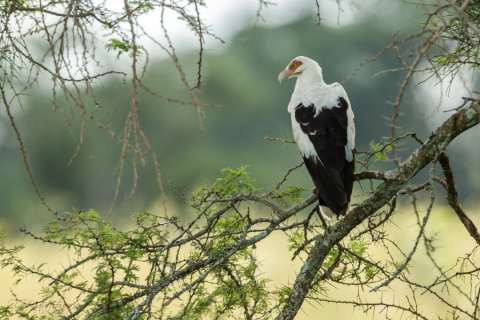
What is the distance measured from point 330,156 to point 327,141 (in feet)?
0.34

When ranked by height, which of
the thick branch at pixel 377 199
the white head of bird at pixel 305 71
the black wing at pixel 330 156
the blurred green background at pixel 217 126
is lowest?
the thick branch at pixel 377 199

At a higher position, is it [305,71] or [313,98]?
[305,71]

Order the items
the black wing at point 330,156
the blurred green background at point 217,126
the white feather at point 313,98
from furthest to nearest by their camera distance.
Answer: the blurred green background at point 217,126, the white feather at point 313,98, the black wing at point 330,156

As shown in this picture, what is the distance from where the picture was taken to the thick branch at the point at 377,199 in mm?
1440

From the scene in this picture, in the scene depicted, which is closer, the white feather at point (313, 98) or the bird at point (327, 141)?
the bird at point (327, 141)

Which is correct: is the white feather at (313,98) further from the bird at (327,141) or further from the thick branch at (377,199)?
the thick branch at (377,199)

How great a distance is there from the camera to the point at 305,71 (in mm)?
2758

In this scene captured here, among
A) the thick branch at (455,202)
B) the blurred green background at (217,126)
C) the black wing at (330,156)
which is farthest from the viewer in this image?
the blurred green background at (217,126)

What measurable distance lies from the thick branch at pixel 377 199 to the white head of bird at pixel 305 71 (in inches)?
47.6

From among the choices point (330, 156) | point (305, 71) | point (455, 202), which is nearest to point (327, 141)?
point (330, 156)

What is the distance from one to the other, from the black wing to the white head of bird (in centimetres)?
37

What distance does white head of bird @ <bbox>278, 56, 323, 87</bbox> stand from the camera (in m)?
2.71

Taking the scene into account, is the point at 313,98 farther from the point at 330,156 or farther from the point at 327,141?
the point at 330,156

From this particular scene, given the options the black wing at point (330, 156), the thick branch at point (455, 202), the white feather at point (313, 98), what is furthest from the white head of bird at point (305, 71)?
the thick branch at point (455, 202)
